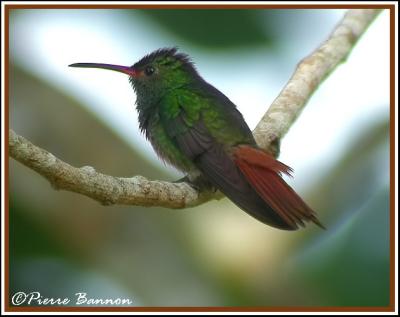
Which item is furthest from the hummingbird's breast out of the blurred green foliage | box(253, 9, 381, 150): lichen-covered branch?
the blurred green foliage

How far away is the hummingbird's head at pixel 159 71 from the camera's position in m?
5.47

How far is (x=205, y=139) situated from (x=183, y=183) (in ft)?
2.58

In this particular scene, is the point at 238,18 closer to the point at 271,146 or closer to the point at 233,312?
the point at 271,146

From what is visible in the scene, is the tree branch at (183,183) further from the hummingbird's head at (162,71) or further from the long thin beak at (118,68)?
the long thin beak at (118,68)

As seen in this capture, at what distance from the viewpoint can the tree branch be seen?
3123mm

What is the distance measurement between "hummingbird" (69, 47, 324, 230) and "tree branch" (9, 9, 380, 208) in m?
0.22

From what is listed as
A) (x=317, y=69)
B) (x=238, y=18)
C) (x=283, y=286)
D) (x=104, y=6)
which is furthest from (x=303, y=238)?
(x=104, y=6)

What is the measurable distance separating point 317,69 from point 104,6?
1.74 m

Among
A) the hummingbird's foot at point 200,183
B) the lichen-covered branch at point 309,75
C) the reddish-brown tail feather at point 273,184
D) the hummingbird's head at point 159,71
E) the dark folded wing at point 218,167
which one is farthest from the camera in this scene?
the hummingbird's head at point 159,71

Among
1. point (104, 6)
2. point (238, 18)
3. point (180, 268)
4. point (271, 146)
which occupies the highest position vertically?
point (238, 18)

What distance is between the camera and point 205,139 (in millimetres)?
4844

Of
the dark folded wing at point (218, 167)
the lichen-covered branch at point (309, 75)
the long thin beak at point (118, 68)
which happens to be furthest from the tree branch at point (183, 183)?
the long thin beak at point (118, 68)

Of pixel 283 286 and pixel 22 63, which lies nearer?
pixel 283 286

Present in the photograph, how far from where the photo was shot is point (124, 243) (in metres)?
5.84
